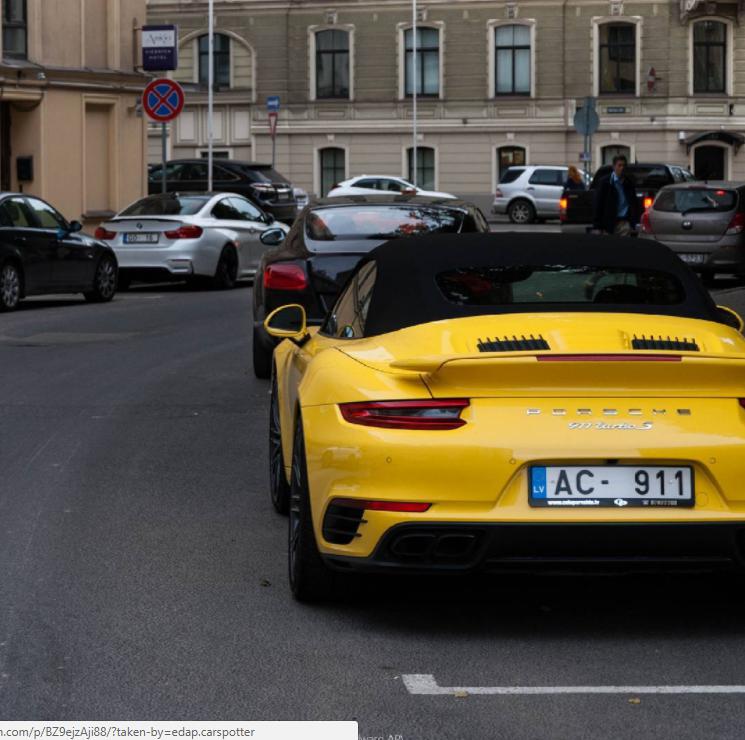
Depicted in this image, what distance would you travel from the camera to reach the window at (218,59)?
63406mm

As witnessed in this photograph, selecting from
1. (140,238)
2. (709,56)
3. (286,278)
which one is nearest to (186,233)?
(140,238)

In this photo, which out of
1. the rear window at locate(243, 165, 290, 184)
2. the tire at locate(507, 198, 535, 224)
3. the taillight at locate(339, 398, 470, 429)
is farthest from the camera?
the tire at locate(507, 198, 535, 224)

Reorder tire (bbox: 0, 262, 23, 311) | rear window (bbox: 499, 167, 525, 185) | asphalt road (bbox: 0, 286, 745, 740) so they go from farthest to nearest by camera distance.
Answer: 1. rear window (bbox: 499, 167, 525, 185)
2. tire (bbox: 0, 262, 23, 311)
3. asphalt road (bbox: 0, 286, 745, 740)

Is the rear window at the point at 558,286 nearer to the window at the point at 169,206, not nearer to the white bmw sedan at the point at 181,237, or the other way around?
the white bmw sedan at the point at 181,237

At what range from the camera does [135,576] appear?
23.7 ft

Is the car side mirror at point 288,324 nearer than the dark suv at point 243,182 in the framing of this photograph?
Yes

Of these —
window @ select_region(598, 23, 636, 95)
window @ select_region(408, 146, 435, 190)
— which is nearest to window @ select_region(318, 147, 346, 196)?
window @ select_region(408, 146, 435, 190)

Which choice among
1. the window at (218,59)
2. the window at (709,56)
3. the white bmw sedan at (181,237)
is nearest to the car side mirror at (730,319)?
the white bmw sedan at (181,237)

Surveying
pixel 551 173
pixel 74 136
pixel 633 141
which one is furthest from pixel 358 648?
pixel 633 141

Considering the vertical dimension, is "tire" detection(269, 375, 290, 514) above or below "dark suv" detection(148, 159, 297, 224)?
below

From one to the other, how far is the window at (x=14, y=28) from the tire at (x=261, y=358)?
69.6ft

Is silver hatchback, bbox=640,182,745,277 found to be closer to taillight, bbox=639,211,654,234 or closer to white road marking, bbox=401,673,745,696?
taillight, bbox=639,211,654,234

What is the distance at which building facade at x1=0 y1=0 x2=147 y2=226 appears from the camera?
34.4 m

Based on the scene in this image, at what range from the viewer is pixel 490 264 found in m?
7.22
